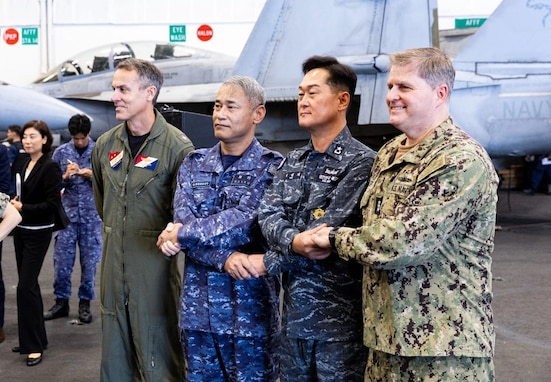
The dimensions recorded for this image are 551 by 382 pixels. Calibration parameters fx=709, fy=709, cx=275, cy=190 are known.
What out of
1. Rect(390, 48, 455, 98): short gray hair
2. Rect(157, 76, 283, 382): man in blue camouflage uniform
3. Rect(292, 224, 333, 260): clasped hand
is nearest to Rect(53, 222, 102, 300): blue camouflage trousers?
Rect(157, 76, 283, 382): man in blue camouflage uniform

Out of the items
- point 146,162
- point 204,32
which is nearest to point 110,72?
point 204,32

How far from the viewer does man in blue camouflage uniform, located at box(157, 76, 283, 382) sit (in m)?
2.96

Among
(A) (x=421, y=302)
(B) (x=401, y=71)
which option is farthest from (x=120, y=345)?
(B) (x=401, y=71)

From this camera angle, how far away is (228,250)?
9.75 ft

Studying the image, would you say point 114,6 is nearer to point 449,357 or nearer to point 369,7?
point 369,7

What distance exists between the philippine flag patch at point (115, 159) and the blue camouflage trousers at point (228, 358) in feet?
3.14

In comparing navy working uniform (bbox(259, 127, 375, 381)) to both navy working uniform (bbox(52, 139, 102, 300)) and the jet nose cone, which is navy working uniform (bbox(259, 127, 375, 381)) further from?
the jet nose cone

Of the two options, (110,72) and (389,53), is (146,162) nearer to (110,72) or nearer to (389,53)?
(389,53)

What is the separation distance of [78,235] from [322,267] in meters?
3.92

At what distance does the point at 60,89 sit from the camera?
1204 centimetres

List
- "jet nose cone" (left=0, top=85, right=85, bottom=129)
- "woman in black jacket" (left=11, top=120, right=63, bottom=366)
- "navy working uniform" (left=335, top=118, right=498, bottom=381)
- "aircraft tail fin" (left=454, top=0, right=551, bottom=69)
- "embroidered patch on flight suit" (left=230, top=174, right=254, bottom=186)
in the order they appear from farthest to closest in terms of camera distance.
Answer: "aircraft tail fin" (left=454, top=0, right=551, bottom=69) < "jet nose cone" (left=0, top=85, right=85, bottom=129) < "woman in black jacket" (left=11, top=120, right=63, bottom=366) < "embroidered patch on flight suit" (left=230, top=174, right=254, bottom=186) < "navy working uniform" (left=335, top=118, right=498, bottom=381)

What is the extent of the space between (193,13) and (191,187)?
53.6 feet

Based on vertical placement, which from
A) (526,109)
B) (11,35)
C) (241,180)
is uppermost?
(11,35)

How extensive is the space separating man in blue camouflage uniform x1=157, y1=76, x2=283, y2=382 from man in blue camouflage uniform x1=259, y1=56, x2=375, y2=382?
0.68 ft
